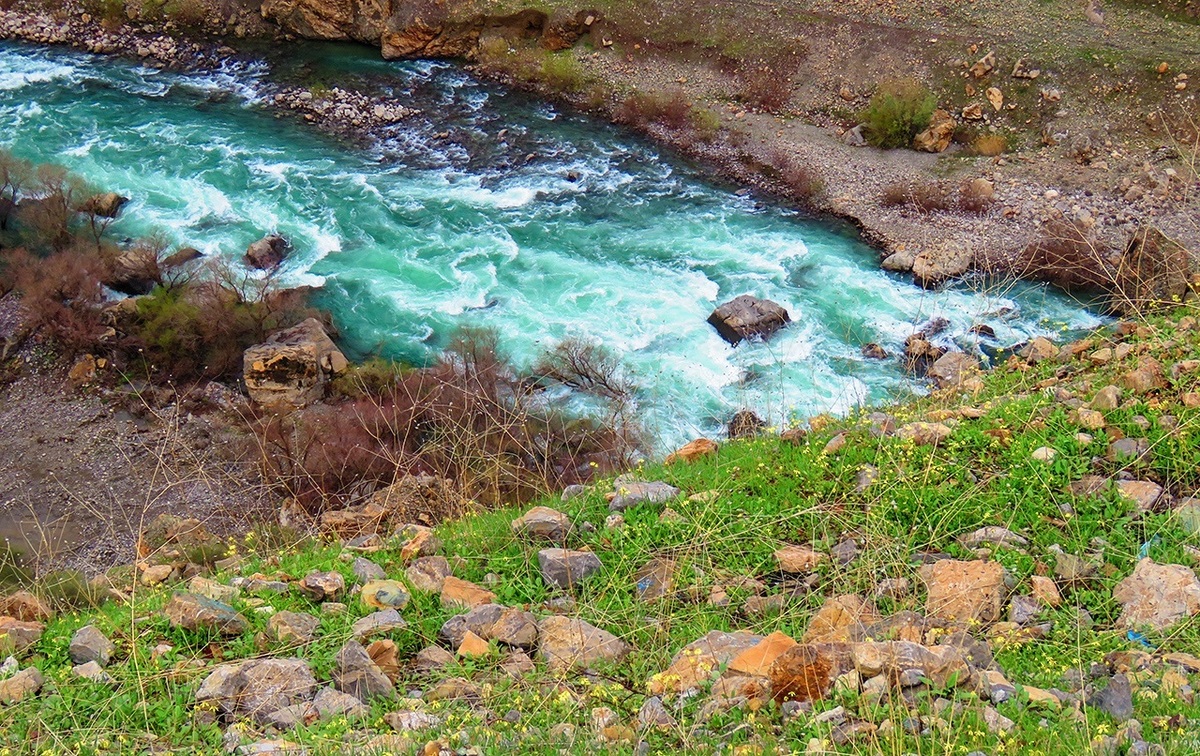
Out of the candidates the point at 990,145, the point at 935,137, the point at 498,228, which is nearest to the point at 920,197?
the point at 935,137

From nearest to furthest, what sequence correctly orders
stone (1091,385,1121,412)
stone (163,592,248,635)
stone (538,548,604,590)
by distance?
stone (163,592,248,635) → stone (538,548,604,590) → stone (1091,385,1121,412)

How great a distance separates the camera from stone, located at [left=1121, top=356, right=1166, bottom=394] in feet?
21.1

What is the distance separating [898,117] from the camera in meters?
21.8

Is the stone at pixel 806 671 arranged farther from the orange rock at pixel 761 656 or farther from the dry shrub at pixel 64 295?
the dry shrub at pixel 64 295

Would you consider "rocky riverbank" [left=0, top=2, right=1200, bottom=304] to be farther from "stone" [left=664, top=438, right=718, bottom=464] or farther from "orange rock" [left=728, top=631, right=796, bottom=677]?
"orange rock" [left=728, top=631, right=796, bottom=677]

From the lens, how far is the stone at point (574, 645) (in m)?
4.72

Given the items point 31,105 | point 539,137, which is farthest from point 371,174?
point 31,105

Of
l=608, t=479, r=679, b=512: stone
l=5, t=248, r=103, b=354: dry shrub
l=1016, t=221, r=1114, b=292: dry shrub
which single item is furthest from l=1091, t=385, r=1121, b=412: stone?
l=5, t=248, r=103, b=354: dry shrub

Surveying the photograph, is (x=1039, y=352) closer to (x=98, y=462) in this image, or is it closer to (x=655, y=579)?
(x=655, y=579)

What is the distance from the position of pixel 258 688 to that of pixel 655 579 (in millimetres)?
2155

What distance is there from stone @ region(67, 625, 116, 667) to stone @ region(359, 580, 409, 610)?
1.31m

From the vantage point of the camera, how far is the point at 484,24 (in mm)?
26062

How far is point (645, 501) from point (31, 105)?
2293 cm

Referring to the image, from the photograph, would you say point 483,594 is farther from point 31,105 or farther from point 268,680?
point 31,105
